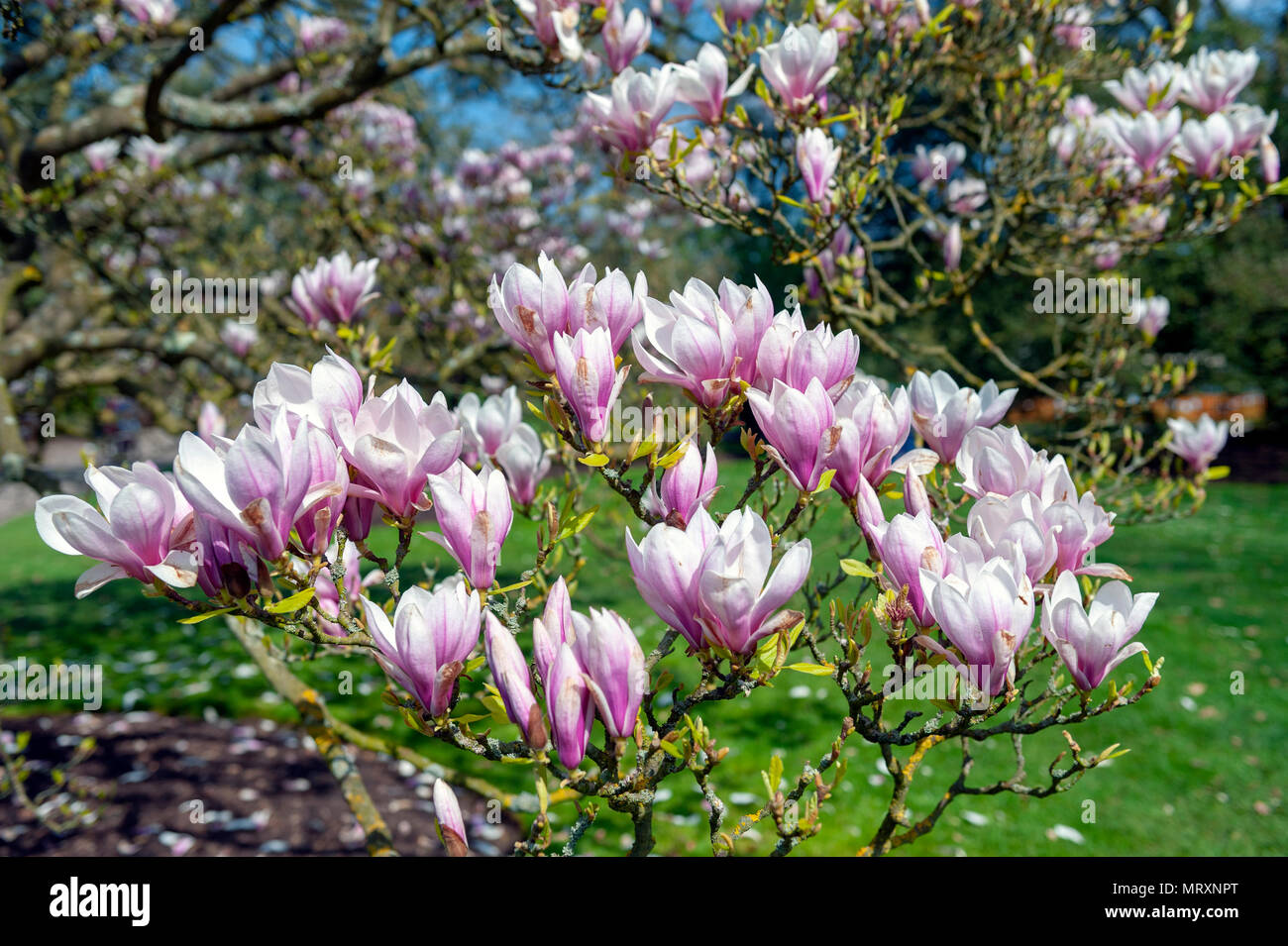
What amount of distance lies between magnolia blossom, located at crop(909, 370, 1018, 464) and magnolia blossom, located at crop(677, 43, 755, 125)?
112 cm

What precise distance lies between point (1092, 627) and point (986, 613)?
0.75ft

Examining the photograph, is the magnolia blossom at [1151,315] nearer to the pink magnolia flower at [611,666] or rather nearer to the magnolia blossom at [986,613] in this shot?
the magnolia blossom at [986,613]

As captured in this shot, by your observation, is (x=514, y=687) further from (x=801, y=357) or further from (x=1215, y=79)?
(x=1215, y=79)

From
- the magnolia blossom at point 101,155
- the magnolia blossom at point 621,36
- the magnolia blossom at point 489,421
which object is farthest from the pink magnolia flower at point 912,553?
the magnolia blossom at point 101,155

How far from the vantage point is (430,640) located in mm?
1073

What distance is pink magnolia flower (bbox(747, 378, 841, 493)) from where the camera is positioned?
1204 millimetres

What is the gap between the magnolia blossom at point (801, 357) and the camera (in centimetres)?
125

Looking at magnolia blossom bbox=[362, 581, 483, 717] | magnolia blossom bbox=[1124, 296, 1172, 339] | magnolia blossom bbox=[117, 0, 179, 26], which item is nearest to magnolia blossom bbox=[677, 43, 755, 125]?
→ magnolia blossom bbox=[362, 581, 483, 717]

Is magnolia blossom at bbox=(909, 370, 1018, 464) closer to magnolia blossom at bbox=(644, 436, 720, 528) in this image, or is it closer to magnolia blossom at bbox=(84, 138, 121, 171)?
magnolia blossom at bbox=(644, 436, 720, 528)

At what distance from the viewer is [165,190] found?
6.39 metres

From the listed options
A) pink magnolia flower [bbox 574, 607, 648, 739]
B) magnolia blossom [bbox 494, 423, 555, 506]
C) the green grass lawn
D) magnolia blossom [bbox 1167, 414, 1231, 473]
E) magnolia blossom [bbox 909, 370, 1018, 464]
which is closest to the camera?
pink magnolia flower [bbox 574, 607, 648, 739]

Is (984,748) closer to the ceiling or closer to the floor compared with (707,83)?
closer to the floor

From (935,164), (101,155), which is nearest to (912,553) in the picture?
(935,164)
